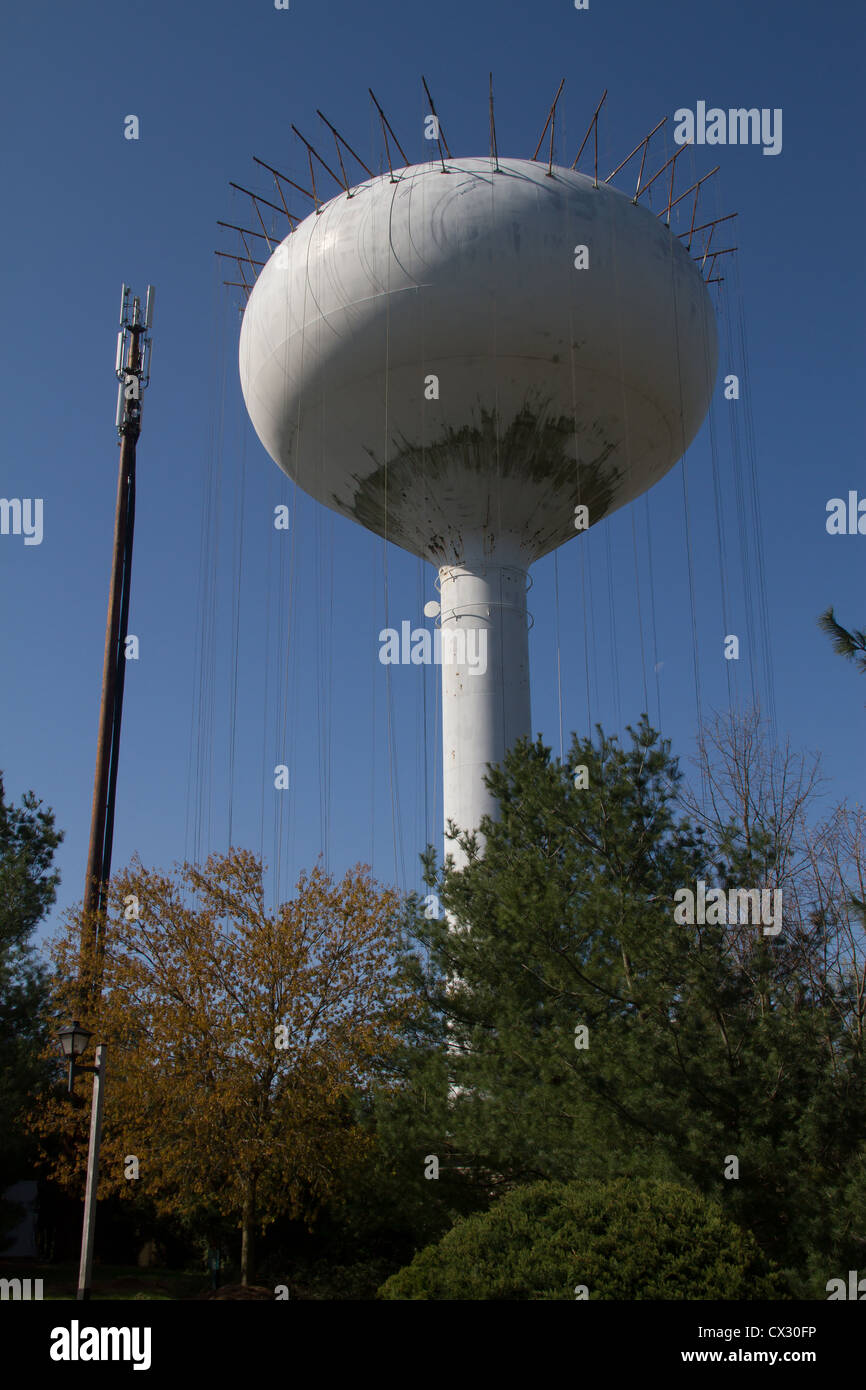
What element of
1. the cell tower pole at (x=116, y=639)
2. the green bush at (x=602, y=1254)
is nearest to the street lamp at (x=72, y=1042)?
the green bush at (x=602, y=1254)

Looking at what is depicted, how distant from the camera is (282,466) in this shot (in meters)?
22.6

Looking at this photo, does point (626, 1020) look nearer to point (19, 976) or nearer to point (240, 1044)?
point (240, 1044)

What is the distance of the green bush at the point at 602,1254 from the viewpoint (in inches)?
335

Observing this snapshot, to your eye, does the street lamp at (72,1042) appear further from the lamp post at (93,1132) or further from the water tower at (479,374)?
the water tower at (479,374)

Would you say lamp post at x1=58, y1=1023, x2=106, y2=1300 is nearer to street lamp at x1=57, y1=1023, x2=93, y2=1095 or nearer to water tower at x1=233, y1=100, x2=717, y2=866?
street lamp at x1=57, y1=1023, x2=93, y2=1095

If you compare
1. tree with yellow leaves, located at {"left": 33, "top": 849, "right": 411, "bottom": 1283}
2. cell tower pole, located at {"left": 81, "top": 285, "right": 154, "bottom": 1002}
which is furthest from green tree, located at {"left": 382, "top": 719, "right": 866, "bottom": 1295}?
cell tower pole, located at {"left": 81, "top": 285, "right": 154, "bottom": 1002}

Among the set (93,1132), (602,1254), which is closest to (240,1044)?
(93,1132)

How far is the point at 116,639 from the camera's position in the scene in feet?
84.6

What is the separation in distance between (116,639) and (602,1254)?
1982cm

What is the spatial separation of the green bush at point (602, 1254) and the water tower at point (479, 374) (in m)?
9.50

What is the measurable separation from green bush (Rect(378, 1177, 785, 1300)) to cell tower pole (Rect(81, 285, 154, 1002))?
1132cm
